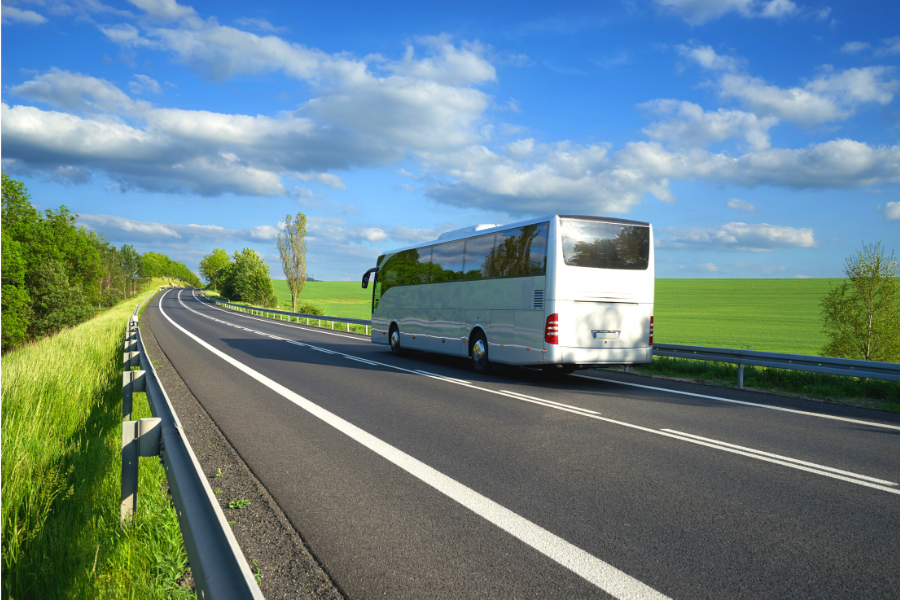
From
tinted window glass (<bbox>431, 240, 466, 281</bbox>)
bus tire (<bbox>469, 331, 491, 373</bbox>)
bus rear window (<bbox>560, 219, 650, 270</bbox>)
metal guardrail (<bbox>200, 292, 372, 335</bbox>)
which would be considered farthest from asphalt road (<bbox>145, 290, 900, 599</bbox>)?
metal guardrail (<bbox>200, 292, 372, 335</bbox>)

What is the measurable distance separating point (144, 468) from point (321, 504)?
5.82 ft

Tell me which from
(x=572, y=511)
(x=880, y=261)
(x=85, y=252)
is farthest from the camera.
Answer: (x=85, y=252)

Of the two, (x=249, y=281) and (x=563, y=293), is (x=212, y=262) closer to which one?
(x=249, y=281)

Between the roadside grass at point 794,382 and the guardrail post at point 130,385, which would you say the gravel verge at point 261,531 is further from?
the roadside grass at point 794,382

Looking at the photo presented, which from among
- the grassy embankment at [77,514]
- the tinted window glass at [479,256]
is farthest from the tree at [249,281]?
the grassy embankment at [77,514]

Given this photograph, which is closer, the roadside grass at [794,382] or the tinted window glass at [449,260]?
the roadside grass at [794,382]

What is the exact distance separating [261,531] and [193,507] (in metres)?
1.73

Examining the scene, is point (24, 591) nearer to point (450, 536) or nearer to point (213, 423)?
point (450, 536)

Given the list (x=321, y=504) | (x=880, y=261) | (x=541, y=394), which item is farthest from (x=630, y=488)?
(x=880, y=261)

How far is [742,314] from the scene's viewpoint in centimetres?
5600

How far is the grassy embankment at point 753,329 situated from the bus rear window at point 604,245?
308cm

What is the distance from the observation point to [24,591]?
333 centimetres

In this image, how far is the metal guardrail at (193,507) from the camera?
5.98 ft

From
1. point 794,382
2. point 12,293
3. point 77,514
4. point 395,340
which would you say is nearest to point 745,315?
point 395,340
